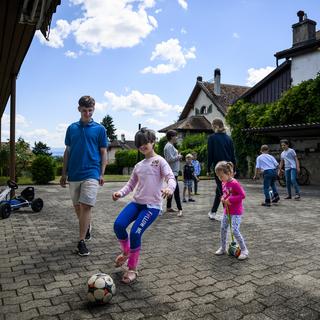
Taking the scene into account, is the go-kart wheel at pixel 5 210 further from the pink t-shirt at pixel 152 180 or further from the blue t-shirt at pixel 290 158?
the blue t-shirt at pixel 290 158

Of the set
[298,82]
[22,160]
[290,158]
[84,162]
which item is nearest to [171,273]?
[84,162]

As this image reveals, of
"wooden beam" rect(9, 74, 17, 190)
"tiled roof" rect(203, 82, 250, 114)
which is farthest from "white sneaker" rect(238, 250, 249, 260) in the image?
"tiled roof" rect(203, 82, 250, 114)

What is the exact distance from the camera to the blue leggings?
4.05m

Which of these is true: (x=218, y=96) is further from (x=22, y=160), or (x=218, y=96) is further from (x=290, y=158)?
(x=290, y=158)

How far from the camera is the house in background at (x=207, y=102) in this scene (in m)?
37.5

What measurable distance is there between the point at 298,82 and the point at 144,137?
67.8 ft

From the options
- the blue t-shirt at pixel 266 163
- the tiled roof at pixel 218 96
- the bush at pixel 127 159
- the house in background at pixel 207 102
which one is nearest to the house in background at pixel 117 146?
the bush at pixel 127 159

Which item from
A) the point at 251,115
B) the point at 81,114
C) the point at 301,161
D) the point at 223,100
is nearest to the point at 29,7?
the point at 81,114

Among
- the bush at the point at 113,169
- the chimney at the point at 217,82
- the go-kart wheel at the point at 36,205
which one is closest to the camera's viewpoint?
the go-kart wheel at the point at 36,205

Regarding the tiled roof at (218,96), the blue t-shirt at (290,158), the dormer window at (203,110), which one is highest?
the tiled roof at (218,96)

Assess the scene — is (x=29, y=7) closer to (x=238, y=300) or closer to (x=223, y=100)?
(x=238, y=300)

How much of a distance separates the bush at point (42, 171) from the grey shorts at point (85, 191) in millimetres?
15410

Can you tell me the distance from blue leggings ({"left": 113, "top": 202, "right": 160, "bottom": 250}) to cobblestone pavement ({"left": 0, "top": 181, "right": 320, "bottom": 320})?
0.45m

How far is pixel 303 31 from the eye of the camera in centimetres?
2447
